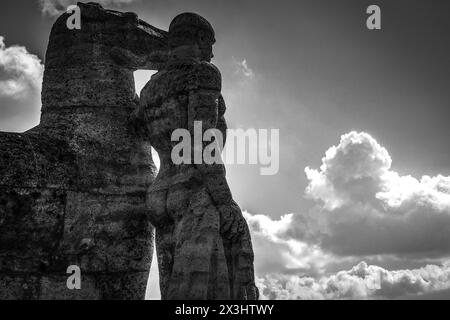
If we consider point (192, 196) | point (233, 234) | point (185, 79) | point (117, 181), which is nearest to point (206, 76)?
point (185, 79)

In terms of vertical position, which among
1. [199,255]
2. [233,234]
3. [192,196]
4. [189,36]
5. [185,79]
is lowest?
[199,255]

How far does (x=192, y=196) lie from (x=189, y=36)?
6.09 ft

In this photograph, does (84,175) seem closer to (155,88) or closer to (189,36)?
(155,88)

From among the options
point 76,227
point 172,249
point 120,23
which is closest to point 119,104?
point 120,23

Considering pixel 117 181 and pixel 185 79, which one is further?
pixel 117 181

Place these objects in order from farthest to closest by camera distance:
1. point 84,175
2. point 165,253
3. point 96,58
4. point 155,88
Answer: point 96,58 → point 84,175 → point 155,88 → point 165,253

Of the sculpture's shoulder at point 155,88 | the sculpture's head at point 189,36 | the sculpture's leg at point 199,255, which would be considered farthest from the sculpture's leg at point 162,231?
the sculpture's head at point 189,36

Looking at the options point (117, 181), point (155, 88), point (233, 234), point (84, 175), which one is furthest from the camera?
point (117, 181)

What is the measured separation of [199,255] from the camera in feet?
19.1

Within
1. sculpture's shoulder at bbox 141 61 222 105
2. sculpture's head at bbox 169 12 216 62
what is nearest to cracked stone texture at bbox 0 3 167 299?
sculpture's shoulder at bbox 141 61 222 105

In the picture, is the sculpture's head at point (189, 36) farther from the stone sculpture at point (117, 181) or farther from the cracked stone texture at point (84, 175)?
the cracked stone texture at point (84, 175)

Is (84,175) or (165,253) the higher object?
(84,175)
